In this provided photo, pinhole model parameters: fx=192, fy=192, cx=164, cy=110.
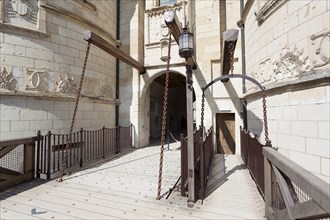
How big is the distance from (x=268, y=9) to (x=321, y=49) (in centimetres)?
240

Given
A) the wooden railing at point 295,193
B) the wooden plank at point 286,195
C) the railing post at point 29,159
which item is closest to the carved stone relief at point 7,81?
the railing post at point 29,159

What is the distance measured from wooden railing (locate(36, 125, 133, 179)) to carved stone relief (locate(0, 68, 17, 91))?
179 centimetres

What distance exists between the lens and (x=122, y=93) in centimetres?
1071

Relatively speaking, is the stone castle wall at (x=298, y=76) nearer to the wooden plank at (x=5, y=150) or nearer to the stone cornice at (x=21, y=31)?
the wooden plank at (x=5, y=150)

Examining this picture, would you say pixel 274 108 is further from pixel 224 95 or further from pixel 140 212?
pixel 140 212

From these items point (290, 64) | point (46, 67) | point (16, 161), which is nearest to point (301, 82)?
point (290, 64)

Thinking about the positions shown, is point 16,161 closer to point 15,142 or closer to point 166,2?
point 15,142

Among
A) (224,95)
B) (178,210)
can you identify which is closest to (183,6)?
(224,95)

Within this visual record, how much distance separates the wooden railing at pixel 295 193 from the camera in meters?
1.40

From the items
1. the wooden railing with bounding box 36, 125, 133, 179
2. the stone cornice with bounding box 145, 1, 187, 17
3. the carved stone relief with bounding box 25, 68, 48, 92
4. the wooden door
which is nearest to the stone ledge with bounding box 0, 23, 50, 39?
the carved stone relief with bounding box 25, 68, 48, 92

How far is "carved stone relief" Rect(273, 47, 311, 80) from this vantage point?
4.20 meters

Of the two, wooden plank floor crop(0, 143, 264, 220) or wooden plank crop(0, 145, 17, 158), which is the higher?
wooden plank crop(0, 145, 17, 158)

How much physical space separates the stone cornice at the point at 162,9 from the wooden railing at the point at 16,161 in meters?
8.59

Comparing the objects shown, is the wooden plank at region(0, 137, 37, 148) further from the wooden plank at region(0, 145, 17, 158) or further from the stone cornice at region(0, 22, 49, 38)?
the stone cornice at region(0, 22, 49, 38)
